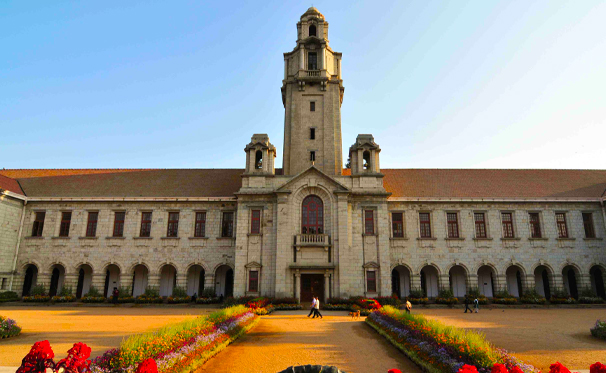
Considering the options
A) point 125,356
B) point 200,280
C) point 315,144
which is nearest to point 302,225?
point 315,144

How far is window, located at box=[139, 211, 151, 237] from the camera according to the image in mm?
34938

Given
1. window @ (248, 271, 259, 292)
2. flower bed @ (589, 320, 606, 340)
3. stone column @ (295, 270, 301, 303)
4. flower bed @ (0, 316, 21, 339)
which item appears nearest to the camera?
flower bed @ (0, 316, 21, 339)

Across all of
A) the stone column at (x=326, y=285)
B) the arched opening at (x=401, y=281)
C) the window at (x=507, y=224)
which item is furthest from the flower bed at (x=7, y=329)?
the window at (x=507, y=224)

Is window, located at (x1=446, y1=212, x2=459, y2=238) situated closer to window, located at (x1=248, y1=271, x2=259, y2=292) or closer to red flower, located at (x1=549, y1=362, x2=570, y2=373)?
window, located at (x1=248, y1=271, x2=259, y2=292)

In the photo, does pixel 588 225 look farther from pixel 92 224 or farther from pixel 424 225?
pixel 92 224

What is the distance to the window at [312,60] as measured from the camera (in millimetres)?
37750

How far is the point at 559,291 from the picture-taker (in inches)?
1281

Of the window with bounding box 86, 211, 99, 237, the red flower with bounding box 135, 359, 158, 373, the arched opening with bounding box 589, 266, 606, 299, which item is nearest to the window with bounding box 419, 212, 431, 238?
the arched opening with bounding box 589, 266, 606, 299

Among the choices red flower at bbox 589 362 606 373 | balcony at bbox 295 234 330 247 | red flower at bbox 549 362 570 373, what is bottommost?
red flower at bbox 549 362 570 373

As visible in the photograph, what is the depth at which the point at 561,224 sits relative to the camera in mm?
34750

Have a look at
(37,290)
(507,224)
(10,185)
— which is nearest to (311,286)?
(507,224)

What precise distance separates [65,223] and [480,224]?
4088 centimetres

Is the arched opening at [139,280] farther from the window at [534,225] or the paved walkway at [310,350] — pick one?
the window at [534,225]

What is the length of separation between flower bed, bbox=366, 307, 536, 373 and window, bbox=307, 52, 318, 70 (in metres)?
28.4
